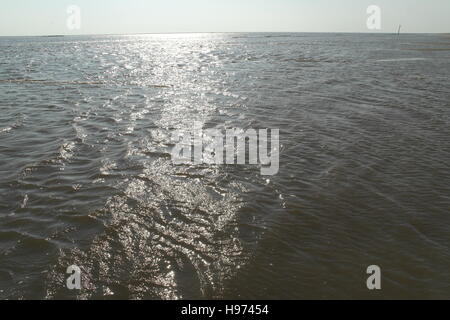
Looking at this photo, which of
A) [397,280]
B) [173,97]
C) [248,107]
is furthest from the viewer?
[173,97]

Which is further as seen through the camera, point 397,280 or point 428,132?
point 428,132

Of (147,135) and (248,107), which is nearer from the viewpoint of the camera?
(147,135)

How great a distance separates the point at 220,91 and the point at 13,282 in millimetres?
15169

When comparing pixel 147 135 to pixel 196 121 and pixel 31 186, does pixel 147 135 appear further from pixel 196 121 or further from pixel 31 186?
pixel 31 186

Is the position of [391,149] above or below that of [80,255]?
above

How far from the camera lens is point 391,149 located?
9.31 metres

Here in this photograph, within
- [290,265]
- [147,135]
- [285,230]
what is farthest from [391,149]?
[147,135]

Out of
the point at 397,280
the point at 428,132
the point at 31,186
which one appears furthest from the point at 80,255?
the point at 428,132

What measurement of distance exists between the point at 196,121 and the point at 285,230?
7516 millimetres

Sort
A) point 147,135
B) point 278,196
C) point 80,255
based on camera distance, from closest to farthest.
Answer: point 80,255 → point 278,196 → point 147,135

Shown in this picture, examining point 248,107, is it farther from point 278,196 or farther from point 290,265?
point 290,265

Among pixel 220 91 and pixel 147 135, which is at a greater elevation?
pixel 220 91
